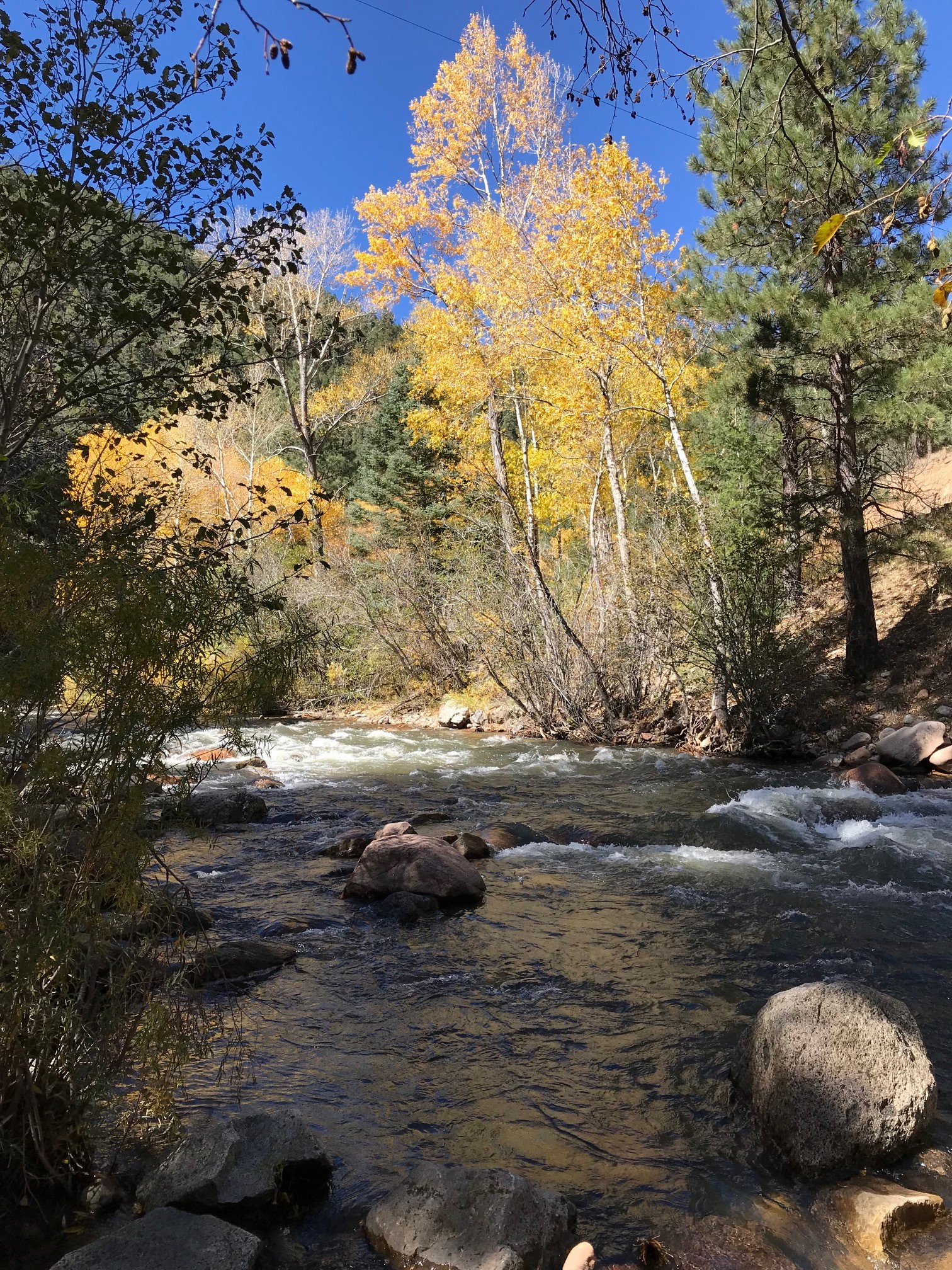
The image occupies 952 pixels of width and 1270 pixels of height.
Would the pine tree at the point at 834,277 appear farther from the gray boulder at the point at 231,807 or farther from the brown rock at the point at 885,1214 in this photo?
the brown rock at the point at 885,1214

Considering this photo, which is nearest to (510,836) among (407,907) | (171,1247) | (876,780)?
(407,907)

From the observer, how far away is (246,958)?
533cm

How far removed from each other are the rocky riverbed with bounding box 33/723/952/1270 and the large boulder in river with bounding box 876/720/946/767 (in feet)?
4.21

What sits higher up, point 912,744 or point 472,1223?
point 912,744

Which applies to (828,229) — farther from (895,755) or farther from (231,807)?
(895,755)

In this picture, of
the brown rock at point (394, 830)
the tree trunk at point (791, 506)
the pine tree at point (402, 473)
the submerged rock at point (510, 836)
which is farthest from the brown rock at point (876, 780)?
the pine tree at point (402, 473)

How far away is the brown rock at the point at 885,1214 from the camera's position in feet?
9.55

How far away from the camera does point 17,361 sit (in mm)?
4426

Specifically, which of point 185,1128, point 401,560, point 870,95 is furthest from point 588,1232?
point 401,560

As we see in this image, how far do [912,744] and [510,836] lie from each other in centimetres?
556

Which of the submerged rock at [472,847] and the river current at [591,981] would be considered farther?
the submerged rock at [472,847]

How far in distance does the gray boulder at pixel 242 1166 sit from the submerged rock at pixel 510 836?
482cm

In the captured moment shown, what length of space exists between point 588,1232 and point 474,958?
255cm

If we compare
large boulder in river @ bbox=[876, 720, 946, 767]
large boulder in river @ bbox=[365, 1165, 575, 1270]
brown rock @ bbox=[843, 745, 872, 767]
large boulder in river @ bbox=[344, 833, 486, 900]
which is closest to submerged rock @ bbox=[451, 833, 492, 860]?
large boulder in river @ bbox=[344, 833, 486, 900]
